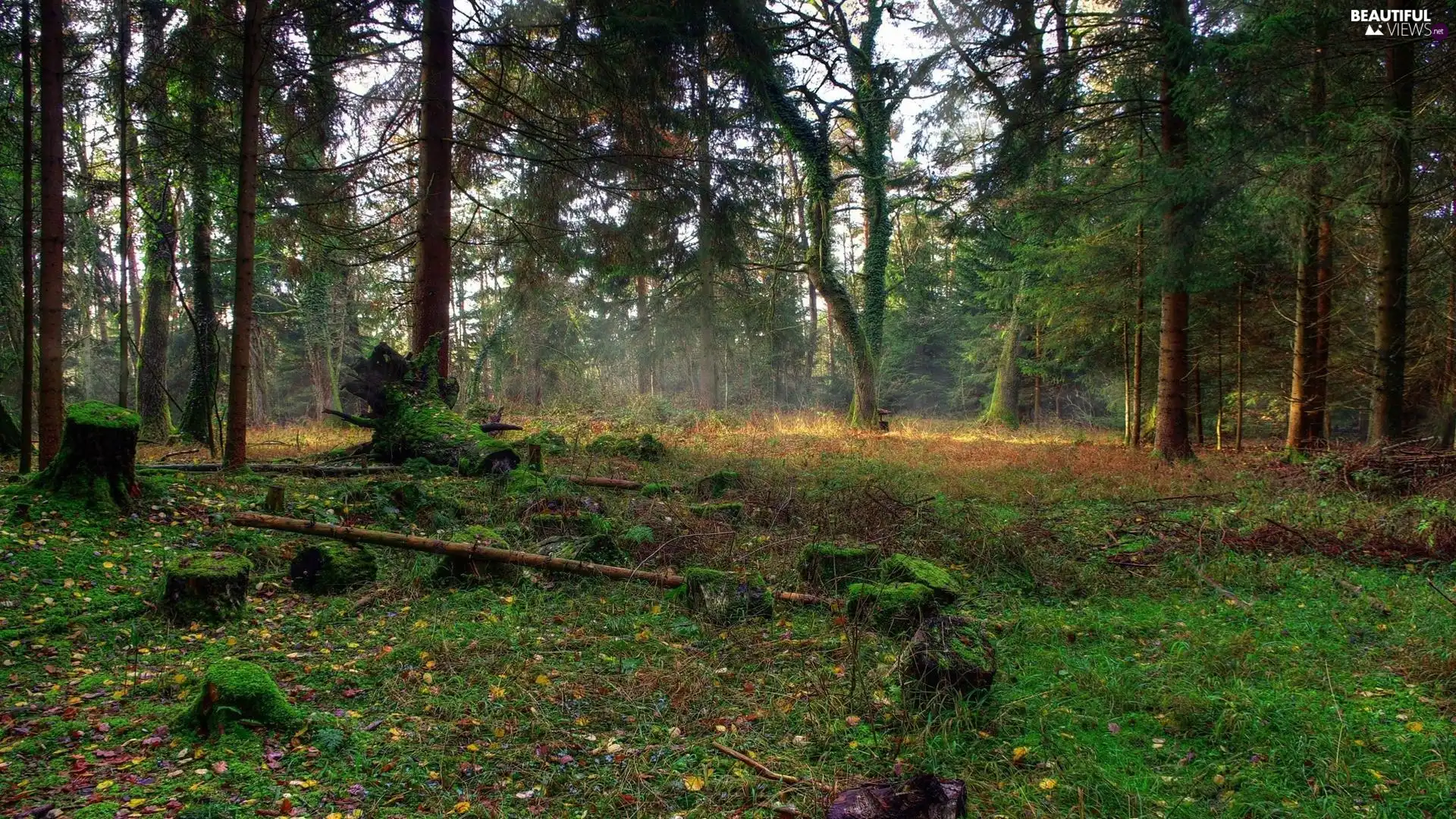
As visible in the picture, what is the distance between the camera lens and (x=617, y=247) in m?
12.4

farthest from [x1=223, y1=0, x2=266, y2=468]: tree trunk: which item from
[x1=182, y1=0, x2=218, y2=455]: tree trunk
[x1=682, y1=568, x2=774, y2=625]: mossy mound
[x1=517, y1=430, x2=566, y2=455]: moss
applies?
[x1=682, y1=568, x2=774, y2=625]: mossy mound

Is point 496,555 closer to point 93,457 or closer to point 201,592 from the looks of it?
point 201,592

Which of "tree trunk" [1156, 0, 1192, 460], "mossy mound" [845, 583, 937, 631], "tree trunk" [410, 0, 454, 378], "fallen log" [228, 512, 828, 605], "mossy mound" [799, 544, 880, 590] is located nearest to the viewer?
"mossy mound" [845, 583, 937, 631]

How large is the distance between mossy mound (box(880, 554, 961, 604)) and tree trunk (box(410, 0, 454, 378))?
794cm

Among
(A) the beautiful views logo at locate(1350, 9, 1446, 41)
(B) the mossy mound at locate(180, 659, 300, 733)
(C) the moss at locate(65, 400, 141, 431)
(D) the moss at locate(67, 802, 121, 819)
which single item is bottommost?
(D) the moss at locate(67, 802, 121, 819)

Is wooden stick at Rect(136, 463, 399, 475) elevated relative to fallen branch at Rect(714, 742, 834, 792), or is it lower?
elevated

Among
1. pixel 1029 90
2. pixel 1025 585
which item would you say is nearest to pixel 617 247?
pixel 1029 90

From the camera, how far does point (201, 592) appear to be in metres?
4.06

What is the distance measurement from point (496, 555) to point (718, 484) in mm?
4104

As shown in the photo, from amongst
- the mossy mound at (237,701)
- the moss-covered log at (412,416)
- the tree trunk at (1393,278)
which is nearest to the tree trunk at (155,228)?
the moss-covered log at (412,416)

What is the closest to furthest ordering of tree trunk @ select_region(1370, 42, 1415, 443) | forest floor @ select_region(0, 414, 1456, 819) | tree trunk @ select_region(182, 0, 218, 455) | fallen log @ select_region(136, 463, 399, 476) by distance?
1. forest floor @ select_region(0, 414, 1456, 819)
2. fallen log @ select_region(136, 463, 399, 476)
3. tree trunk @ select_region(182, 0, 218, 455)
4. tree trunk @ select_region(1370, 42, 1415, 443)

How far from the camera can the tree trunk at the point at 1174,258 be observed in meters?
9.63

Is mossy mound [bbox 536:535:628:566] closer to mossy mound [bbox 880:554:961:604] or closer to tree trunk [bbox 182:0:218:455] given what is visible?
mossy mound [bbox 880:554:961:604]

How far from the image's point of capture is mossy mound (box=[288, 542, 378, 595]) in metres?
4.79
